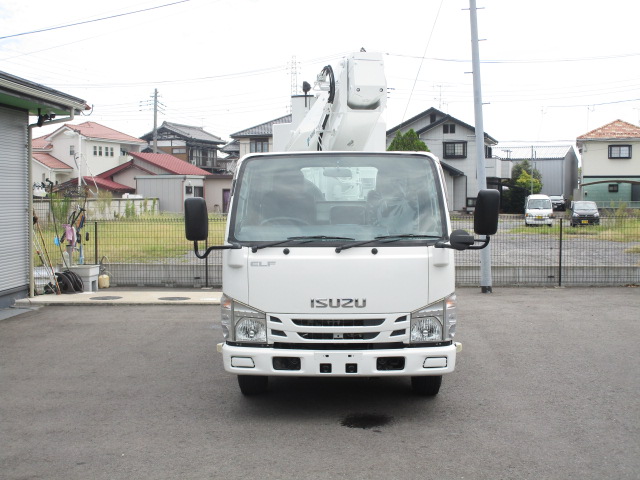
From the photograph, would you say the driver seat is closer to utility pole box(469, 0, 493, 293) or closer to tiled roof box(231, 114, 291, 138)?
utility pole box(469, 0, 493, 293)

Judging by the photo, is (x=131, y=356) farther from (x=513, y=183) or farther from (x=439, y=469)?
(x=513, y=183)

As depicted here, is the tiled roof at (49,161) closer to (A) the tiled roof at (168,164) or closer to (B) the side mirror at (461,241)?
(A) the tiled roof at (168,164)

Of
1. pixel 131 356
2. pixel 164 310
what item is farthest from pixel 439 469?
pixel 164 310

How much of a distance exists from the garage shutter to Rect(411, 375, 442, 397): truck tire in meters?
8.04

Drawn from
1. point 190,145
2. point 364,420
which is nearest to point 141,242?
point 364,420

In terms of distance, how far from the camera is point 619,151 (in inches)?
2008

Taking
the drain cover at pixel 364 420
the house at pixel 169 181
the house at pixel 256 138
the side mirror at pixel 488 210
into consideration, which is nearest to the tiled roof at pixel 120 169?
the house at pixel 169 181

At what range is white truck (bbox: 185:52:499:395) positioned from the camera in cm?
557

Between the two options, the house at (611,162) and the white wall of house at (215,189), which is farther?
the white wall of house at (215,189)

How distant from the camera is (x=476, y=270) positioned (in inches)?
585

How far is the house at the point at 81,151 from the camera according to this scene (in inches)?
2051

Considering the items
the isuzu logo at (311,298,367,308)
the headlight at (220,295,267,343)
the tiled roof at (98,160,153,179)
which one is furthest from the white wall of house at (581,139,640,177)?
the headlight at (220,295,267,343)

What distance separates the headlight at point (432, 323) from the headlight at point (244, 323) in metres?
1.25

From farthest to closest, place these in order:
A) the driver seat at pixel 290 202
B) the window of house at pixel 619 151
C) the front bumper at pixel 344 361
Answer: the window of house at pixel 619 151, the driver seat at pixel 290 202, the front bumper at pixel 344 361
